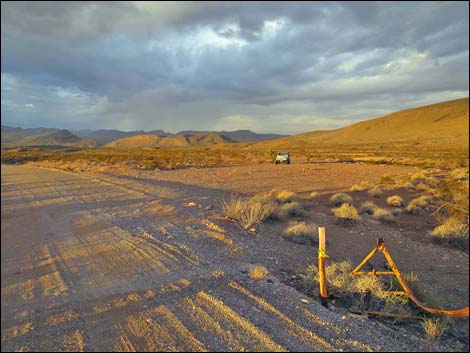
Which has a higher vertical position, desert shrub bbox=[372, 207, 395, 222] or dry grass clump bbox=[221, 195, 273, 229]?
dry grass clump bbox=[221, 195, 273, 229]

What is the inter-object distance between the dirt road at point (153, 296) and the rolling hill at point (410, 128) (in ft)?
397

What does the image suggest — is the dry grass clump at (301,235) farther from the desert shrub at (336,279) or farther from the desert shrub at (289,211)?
the desert shrub at (336,279)

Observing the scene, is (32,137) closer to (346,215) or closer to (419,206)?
(346,215)

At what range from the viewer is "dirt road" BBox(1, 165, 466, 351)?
3.65m

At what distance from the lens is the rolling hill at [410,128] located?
398 feet

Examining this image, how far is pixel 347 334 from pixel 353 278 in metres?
2.12

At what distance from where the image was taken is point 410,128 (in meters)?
146

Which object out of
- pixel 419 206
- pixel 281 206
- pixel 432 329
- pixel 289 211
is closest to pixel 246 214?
pixel 289 211

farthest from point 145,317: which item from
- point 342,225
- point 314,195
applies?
point 314,195

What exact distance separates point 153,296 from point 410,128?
166 metres

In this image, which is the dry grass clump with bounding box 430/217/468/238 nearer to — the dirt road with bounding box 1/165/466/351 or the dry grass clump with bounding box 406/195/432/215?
the dry grass clump with bounding box 406/195/432/215

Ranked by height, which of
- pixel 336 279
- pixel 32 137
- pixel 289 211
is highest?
pixel 32 137

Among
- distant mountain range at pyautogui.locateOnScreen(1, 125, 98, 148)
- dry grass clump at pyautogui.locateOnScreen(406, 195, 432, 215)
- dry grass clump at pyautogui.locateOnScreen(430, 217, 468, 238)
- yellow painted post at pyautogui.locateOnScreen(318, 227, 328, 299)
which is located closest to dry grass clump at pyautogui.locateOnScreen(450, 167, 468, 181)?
dry grass clump at pyautogui.locateOnScreen(406, 195, 432, 215)

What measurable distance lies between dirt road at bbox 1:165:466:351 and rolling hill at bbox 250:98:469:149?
397 ft
